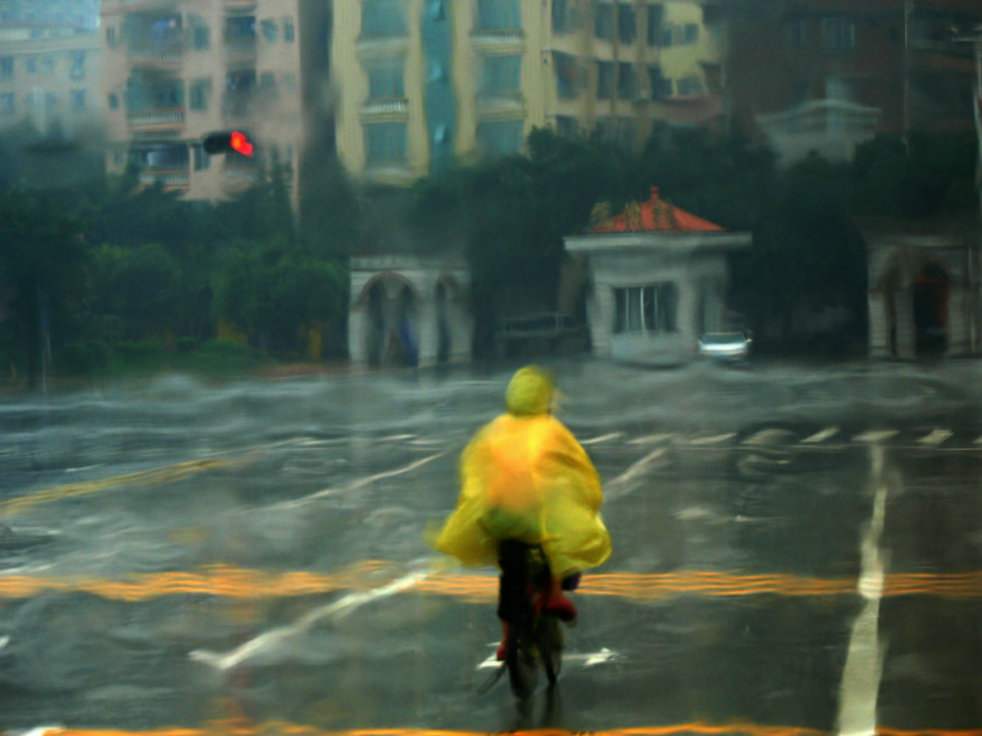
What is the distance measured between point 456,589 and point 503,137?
1657cm

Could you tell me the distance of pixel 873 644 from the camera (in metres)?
7.18

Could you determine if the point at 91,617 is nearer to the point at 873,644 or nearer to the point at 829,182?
the point at 873,644

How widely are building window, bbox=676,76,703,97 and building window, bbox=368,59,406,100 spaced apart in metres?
5.14

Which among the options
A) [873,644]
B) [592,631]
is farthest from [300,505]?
[873,644]

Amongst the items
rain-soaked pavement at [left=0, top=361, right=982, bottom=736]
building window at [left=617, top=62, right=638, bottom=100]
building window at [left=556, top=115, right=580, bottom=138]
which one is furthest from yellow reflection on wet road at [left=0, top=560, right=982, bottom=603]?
building window at [left=617, top=62, right=638, bottom=100]

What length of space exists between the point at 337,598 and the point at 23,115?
20.6m

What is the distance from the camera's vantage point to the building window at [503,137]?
24.8 meters

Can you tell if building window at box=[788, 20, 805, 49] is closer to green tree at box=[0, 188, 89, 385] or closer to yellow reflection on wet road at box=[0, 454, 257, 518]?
yellow reflection on wet road at box=[0, 454, 257, 518]

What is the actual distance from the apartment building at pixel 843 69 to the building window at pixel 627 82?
5.57 feet

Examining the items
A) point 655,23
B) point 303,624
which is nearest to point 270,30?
point 655,23

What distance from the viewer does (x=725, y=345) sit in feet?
77.2

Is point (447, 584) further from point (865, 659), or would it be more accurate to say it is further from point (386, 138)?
point (386, 138)

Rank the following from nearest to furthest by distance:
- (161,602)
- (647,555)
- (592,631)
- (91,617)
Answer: (592,631), (91,617), (161,602), (647,555)

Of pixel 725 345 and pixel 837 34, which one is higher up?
pixel 837 34
